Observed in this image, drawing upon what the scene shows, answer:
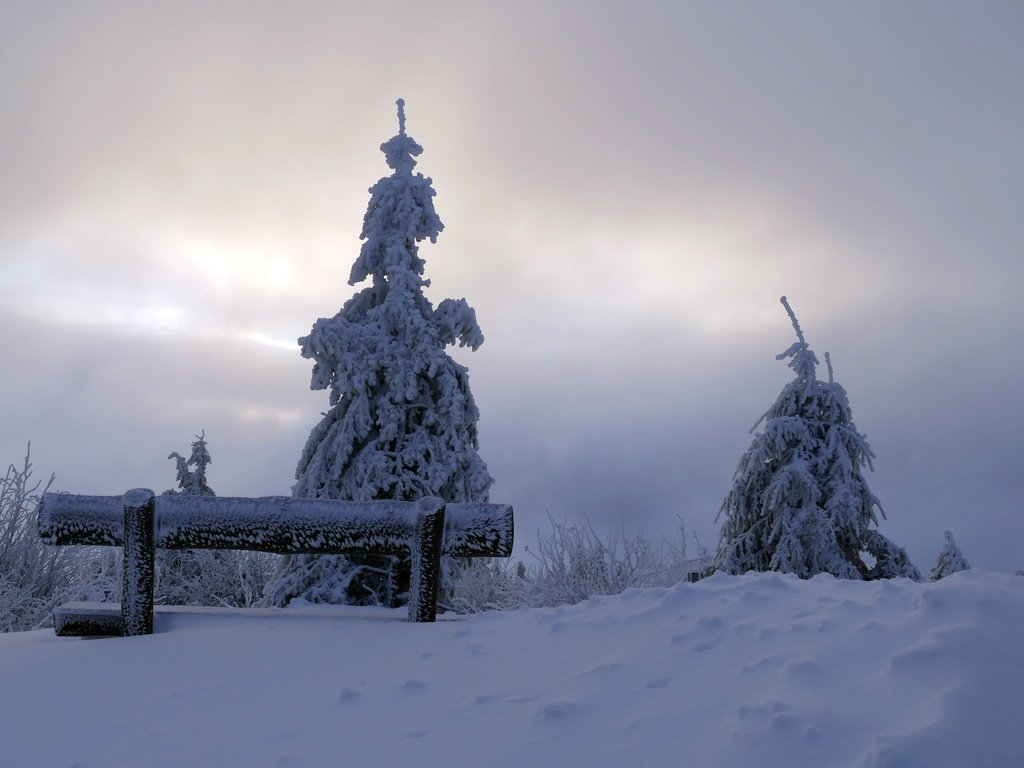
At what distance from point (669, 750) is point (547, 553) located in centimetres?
754

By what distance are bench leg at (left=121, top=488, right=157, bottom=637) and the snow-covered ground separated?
294 millimetres

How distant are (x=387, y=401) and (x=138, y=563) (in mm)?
7232


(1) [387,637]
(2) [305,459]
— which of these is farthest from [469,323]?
(1) [387,637]

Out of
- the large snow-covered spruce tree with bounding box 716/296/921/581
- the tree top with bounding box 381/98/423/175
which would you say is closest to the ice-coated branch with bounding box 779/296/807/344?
the large snow-covered spruce tree with bounding box 716/296/921/581

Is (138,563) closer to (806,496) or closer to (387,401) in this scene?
(387,401)

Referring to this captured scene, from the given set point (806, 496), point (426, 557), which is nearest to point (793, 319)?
point (806, 496)

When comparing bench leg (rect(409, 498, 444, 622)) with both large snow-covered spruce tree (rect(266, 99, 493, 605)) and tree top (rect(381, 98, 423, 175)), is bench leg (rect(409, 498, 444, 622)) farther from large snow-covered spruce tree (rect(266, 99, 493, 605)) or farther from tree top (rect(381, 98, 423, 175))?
tree top (rect(381, 98, 423, 175))

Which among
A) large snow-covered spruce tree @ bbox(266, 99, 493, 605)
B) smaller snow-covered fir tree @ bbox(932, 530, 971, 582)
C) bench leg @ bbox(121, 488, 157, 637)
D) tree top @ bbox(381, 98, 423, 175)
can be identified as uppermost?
tree top @ bbox(381, 98, 423, 175)

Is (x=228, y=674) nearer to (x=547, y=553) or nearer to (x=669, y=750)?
(x=669, y=750)

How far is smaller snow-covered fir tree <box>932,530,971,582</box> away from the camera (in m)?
15.7

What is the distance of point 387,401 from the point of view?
45.0ft

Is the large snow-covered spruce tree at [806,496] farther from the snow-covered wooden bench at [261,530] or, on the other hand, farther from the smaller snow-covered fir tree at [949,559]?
the snow-covered wooden bench at [261,530]

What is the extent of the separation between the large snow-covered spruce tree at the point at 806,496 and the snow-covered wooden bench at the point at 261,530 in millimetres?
7600

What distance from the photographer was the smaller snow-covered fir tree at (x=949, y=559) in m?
15.7
